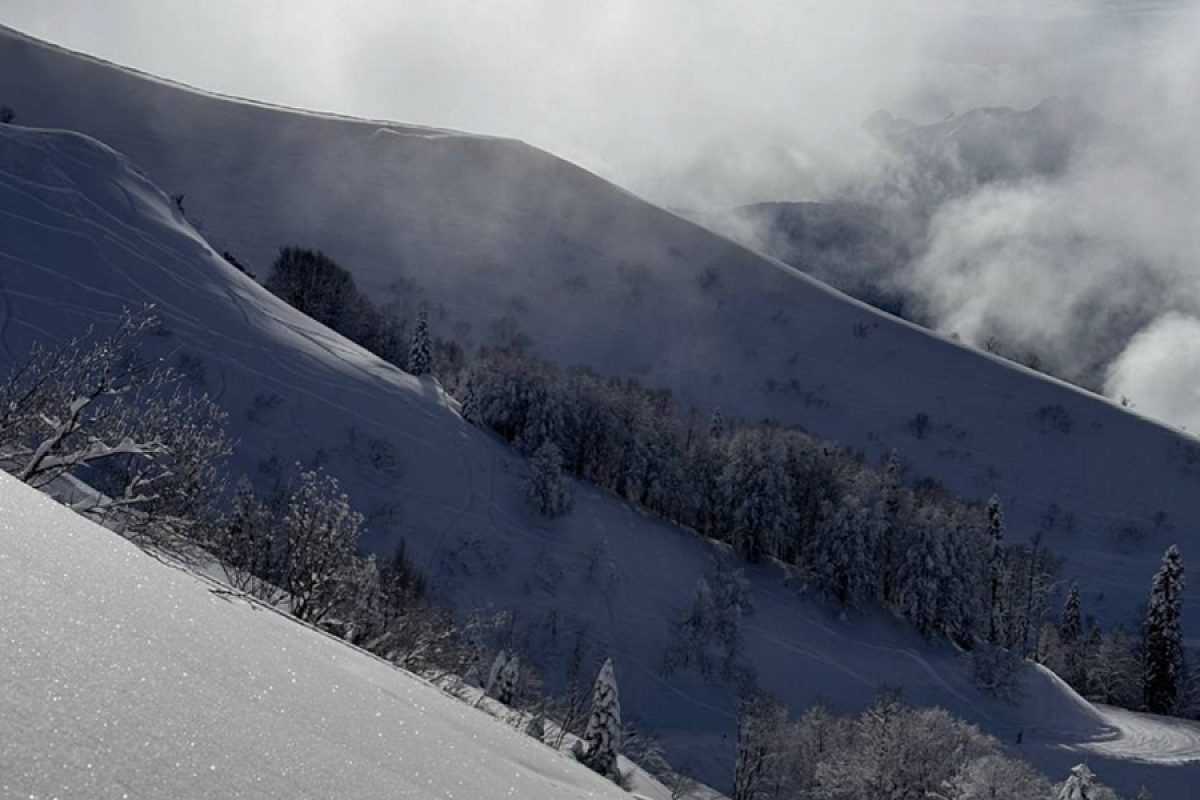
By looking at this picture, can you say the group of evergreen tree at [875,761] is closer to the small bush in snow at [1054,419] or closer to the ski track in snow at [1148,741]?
the ski track in snow at [1148,741]

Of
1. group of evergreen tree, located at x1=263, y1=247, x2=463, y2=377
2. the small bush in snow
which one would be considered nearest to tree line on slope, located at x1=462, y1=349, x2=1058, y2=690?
group of evergreen tree, located at x1=263, y1=247, x2=463, y2=377

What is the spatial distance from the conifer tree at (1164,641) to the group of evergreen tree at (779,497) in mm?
10486

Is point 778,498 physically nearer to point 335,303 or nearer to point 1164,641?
point 1164,641

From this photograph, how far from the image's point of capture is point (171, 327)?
4841cm

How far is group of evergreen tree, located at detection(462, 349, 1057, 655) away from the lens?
55469mm

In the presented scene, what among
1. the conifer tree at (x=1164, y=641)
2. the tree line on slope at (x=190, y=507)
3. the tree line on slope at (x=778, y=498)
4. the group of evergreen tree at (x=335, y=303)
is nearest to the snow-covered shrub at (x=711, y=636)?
the tree line on slope at (x=778, y=498)

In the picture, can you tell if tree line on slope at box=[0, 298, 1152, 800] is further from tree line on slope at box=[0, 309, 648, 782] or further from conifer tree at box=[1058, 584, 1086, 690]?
conifer tree at box=[1058, 584, 1086, 690]

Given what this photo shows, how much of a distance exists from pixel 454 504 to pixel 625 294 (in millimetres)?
65760

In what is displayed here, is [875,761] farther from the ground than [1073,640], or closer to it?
closer to it

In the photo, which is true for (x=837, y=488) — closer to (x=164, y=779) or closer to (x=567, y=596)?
(x=567, y=596)

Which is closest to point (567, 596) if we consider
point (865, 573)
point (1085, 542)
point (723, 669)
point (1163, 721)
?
point (723, 669)

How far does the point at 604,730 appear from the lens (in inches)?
719

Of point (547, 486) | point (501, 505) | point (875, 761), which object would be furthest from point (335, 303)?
point (875, 761)

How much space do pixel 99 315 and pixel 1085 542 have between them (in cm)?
9133
